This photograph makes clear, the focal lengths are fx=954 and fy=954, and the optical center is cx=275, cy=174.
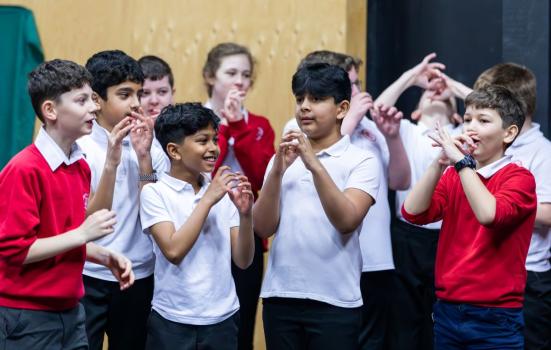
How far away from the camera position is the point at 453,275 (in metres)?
3.25

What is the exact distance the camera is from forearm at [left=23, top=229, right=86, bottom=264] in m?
2.79

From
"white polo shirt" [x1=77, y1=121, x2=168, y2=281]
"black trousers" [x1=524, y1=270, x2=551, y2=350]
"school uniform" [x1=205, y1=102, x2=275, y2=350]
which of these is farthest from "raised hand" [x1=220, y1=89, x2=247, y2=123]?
"black trousers" [x1=524, y1=270, x2=551, y2=350]

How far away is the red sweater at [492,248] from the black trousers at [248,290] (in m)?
0.93

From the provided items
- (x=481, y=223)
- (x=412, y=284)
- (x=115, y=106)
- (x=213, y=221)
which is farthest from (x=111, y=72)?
(x=412, y=284)

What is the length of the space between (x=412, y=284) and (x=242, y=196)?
4.88 feet

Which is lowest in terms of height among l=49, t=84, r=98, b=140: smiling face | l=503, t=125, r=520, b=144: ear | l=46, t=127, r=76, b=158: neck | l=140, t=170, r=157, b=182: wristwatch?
l=140, t=170, r=157, b=182: wristwatch

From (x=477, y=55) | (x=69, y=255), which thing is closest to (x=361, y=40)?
(x=477, y=55)

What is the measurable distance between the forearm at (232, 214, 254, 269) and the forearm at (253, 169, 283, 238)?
0.11 meters

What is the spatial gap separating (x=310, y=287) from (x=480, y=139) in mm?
784

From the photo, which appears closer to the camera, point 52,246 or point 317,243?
point 52,246

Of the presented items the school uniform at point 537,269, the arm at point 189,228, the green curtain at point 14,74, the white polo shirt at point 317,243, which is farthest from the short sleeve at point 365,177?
the green curtain at point 14,74

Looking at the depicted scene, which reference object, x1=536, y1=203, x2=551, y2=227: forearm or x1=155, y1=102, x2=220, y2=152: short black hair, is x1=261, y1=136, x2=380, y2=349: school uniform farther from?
x1=536, y1=203, x2=551, y2=227: forearm

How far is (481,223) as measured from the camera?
3146 millimetres

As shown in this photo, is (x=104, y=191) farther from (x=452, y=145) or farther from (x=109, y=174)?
(x=452, y=145)
